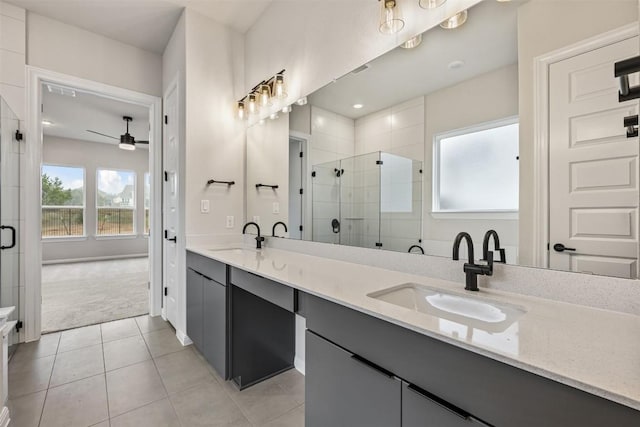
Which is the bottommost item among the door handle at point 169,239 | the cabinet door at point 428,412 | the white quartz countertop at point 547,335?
the cabinet door at point 428,412

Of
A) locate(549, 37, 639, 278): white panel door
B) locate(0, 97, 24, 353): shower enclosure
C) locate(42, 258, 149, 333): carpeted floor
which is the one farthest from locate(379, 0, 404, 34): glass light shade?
locate(42, 258, 149, 333): carpeted floor

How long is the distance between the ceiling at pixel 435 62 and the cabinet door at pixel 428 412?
1234 mm

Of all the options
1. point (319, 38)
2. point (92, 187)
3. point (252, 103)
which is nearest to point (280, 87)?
point (252, 103)

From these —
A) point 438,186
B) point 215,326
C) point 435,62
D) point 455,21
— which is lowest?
point 215,326

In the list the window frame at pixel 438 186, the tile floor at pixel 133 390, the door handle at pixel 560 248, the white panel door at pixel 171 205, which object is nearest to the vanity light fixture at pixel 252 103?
the white panel door at pixel 171 205

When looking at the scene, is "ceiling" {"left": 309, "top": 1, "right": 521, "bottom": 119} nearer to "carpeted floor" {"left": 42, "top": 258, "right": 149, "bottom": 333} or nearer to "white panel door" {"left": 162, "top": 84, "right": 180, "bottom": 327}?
"white panel door" {"left": 162, "top": 84, "right": 180, "bottom": 327}

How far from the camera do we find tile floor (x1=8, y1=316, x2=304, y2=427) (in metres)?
1.62

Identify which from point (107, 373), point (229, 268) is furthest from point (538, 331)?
point (107, 373)

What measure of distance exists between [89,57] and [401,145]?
3339 millimetres

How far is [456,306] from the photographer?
1.10 m

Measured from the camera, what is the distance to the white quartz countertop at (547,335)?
0.54 metres

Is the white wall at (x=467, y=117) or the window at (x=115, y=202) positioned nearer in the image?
the white wall at (x=467, y=117)

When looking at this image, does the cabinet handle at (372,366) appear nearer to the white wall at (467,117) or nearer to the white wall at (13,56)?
the white wall at (467,117)

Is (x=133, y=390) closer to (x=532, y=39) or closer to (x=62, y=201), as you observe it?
(x=532, y=39)
